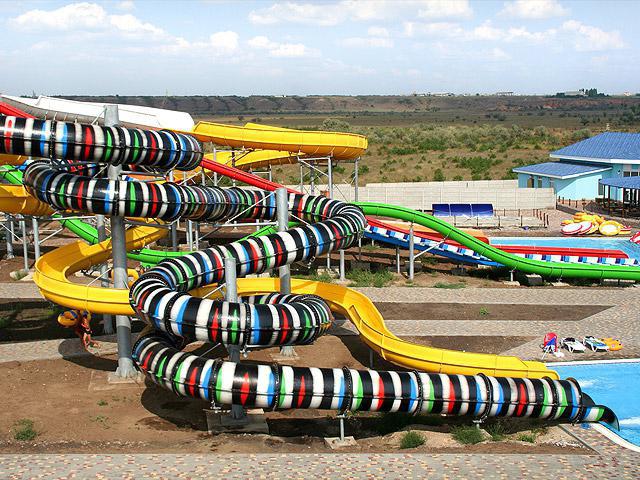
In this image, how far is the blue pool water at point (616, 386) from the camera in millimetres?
18172

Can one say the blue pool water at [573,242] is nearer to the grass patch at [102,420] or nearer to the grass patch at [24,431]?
the grass patch at [102,420]

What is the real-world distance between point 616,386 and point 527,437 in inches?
186

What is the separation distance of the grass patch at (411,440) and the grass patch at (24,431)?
714 centimetres

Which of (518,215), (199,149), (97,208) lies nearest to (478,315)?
(199,149)

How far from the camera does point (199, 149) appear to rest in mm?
19688

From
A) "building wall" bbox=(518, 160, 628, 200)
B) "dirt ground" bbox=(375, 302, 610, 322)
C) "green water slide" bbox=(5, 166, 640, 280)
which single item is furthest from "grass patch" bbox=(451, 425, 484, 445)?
"building wall" bbox=(518, 160, 628, 200)

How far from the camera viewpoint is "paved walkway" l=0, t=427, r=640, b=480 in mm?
14148

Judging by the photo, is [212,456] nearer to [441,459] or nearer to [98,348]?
[441,459]

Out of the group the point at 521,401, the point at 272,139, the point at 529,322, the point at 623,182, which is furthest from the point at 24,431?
the point at 623,182

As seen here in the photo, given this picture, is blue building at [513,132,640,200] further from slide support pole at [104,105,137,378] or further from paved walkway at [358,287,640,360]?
slide support pole at [104,105,137,378]

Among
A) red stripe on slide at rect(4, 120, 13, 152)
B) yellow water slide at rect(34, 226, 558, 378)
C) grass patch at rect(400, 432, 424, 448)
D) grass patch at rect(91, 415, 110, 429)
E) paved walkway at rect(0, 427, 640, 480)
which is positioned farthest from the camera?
yellow water slide at rect(34, 226, 558, 378)

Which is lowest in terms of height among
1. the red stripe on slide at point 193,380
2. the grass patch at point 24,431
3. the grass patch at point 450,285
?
the grass patch at point 24,431

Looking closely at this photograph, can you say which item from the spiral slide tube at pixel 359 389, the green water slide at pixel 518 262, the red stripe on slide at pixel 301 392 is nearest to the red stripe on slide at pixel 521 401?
the spiral slide tube at pixel 359 389

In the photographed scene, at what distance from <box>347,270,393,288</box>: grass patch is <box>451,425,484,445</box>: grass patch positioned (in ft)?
44.1
